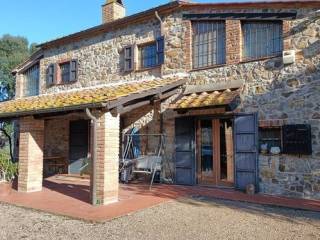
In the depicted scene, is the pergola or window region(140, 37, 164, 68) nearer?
the pergola

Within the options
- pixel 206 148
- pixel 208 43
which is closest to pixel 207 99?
pixel 206 148

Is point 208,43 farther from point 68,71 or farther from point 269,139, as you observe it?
point 68,71

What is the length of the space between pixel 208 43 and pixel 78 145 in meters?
6.78

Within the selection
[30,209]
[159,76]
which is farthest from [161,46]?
[30,209]

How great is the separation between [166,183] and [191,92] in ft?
9.85

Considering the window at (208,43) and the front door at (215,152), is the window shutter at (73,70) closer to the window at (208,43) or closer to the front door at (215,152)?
the window at (208,43)

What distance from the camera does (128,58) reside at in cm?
1311

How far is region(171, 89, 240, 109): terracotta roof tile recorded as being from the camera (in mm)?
9516

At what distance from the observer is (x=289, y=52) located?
363 inches

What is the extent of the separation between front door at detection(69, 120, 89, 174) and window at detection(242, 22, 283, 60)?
23.2 feet

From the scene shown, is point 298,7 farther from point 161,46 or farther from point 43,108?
point 43,108

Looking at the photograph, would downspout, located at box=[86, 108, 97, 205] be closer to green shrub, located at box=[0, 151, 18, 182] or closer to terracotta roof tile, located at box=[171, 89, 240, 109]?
terracotta roof tile, located at box=[171, 89, 240, 109]

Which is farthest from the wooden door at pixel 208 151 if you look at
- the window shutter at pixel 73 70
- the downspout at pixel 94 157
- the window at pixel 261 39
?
the window shutter at pixel 73 70

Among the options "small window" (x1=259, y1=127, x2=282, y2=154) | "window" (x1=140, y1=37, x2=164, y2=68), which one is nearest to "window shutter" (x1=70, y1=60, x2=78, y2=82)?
"window" (x1=140, y1=37, x2=164, y2=68)
